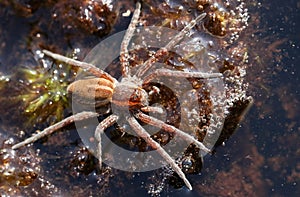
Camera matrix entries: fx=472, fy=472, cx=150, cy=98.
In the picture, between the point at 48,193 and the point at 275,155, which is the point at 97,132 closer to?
the point at 48,193

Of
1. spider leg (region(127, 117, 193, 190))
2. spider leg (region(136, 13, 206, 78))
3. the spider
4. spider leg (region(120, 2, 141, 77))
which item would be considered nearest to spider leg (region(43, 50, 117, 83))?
the spider

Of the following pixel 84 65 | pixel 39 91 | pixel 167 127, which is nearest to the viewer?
pixel 167 127

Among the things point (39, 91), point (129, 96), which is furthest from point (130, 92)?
point (39, 91)

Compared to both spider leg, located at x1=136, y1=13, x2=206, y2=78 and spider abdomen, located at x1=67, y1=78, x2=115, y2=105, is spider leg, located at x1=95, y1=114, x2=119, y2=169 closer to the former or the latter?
spider abdomen, located at x1=67, y1=78, x2=115, y2=105

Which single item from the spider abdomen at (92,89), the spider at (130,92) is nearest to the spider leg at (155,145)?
the spider at (130,92)

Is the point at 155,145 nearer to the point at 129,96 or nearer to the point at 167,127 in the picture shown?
the point at 167,127

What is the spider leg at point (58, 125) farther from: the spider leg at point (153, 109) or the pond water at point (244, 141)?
the spider leg at point (153, 109)
